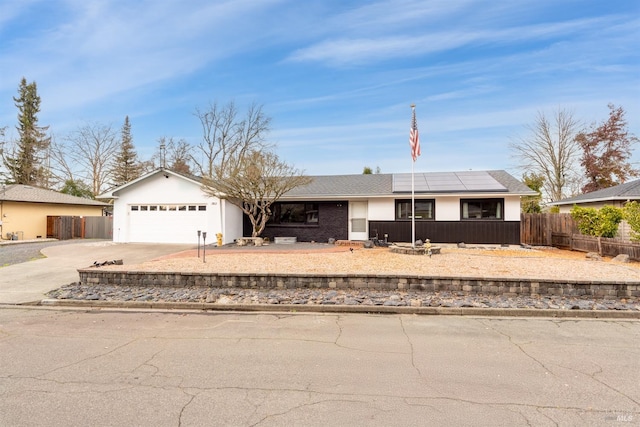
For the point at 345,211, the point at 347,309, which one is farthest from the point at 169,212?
the point at 347,309

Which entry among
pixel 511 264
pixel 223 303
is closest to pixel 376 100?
pixel 511 264

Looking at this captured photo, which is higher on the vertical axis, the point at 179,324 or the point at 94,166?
the point at 94,166

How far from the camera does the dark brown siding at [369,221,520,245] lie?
16.5 metres

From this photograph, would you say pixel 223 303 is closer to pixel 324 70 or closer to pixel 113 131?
pixel 324 70

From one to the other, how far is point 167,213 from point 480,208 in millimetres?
16091

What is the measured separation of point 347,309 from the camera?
695 centimetres

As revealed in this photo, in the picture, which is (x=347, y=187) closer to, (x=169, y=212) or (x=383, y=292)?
(x=169, y=212)

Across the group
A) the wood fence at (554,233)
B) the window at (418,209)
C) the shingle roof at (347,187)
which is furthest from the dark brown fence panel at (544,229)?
the shingle roof at (347,187)

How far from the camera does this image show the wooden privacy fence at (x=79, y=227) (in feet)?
80.0

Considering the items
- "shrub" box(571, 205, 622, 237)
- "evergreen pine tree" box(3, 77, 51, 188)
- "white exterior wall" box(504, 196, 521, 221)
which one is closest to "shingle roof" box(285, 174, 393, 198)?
"white exterior wall" box(504, 196, 521, 221)

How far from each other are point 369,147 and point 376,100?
710 centimetres

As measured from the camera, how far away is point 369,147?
27672 millimetres

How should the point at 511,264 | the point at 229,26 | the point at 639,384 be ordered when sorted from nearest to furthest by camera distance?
the point at 639,384
the point at 511,264
the point at 229,26

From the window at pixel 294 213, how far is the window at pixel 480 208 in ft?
24.4
